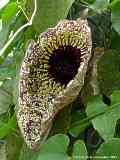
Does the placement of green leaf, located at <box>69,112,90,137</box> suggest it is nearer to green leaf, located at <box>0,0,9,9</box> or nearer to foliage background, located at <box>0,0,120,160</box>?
foliage background, located at <box>0,0,120,160</box>

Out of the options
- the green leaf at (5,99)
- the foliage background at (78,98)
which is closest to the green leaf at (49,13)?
the foliage background at (78,98)

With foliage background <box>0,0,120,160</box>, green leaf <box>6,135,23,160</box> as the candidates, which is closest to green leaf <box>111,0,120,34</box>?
foliage background <box>0,0,120,160</box>

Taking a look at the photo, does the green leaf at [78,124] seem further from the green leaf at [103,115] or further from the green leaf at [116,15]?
the green leaf at [116,15]

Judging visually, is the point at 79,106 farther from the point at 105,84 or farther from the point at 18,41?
the point at 18,41

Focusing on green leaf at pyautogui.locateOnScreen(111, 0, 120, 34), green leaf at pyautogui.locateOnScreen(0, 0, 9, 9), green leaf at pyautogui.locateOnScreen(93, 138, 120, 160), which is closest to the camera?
green leaf at pyautogui.locateOnScreen(93, 138, 120, 160)

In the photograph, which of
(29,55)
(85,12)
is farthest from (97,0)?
(29,55)

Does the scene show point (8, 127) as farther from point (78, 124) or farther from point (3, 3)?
point (3, 3)
